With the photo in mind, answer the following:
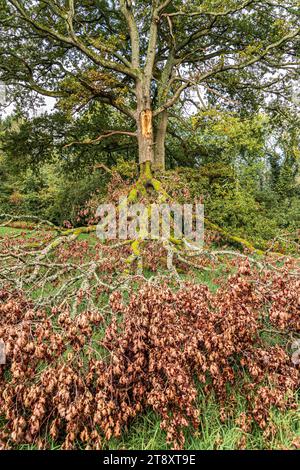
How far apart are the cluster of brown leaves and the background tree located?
6816mm

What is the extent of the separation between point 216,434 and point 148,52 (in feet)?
32.4

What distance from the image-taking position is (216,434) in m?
2.30

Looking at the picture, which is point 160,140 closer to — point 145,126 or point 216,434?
point 145,126

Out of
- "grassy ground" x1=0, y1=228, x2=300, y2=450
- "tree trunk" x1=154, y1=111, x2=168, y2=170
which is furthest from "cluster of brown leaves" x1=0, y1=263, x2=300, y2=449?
"tree trunk" x1=154, y1=111, x2=168, y2=170

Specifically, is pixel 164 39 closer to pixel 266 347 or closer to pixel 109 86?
pixel 109 86

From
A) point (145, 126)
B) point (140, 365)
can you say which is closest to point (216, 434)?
point (140, 365)

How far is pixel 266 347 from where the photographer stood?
9.01 ft

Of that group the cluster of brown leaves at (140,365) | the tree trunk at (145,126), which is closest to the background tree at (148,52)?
the tree trunk at (145,126)

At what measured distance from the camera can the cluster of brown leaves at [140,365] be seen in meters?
2.07

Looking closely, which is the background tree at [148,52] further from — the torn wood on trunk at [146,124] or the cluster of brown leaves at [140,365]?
the cluster of brown leaves at [140,365]

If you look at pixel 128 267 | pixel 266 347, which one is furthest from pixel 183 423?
pixel 128 267

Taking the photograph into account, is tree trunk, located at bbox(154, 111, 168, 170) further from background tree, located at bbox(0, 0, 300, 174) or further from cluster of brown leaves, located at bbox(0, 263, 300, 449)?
cluster of brown leaves, located at bbox(0, 263, 300, 449)

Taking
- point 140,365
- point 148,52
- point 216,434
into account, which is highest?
point 148,52
